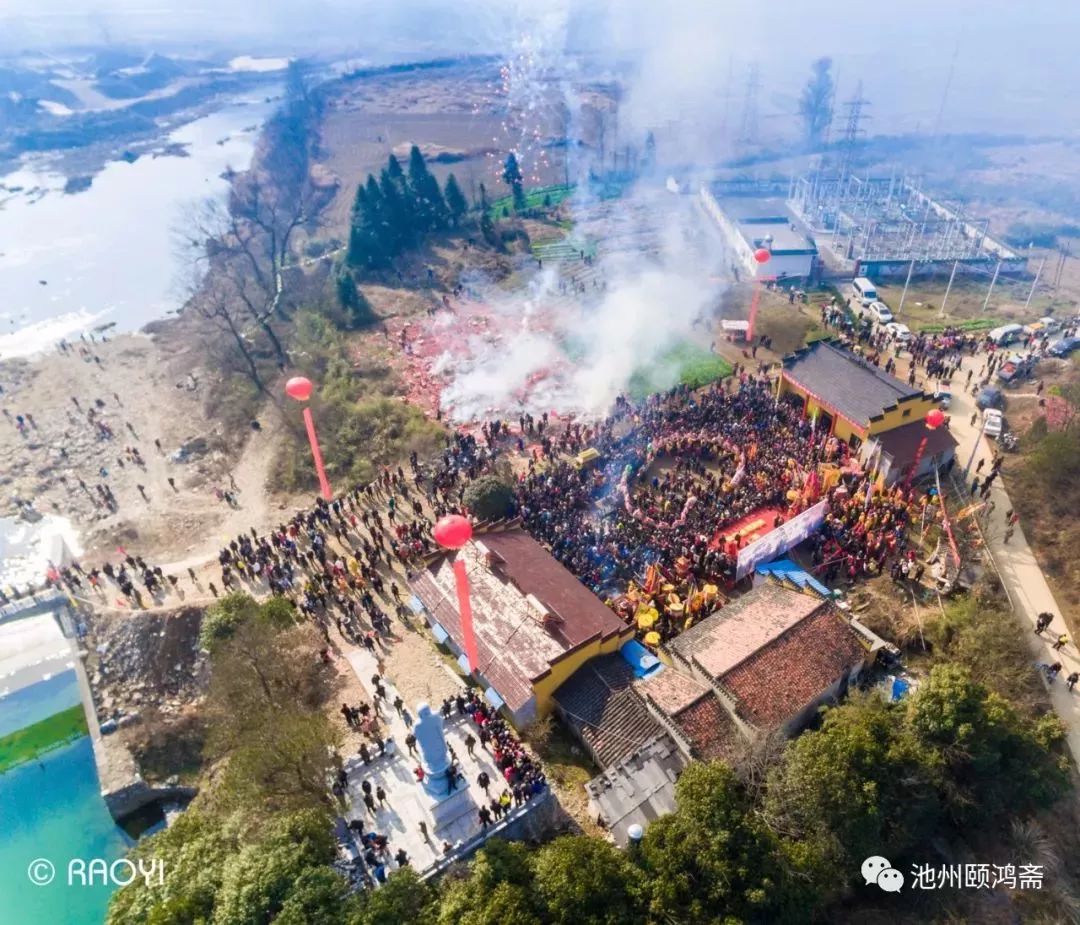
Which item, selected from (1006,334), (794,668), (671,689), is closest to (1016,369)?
(1006,334)

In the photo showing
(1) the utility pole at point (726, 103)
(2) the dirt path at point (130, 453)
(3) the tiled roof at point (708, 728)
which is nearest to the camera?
(3) the tiled roof at point (708, 728)

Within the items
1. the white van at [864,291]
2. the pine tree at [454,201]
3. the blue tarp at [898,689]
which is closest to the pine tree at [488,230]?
the pine tree at [454,201]

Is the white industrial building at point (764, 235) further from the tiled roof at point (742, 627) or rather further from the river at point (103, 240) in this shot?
the river at point (103, 240)

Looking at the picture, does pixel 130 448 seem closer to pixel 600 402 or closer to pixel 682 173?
pixel 600 402

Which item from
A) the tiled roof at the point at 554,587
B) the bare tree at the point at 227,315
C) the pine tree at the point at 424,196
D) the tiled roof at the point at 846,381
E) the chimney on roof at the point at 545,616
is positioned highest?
the pine tree at the point at 424,196

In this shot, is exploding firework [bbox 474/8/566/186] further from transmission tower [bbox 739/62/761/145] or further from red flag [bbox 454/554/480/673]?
red flag [bbox 454/554/480/673]

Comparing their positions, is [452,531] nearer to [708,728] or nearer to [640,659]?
[640,659]

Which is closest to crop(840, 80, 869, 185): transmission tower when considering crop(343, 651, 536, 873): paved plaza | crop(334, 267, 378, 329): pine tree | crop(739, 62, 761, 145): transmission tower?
crop(739, 62, 761, 145): transmission tower
